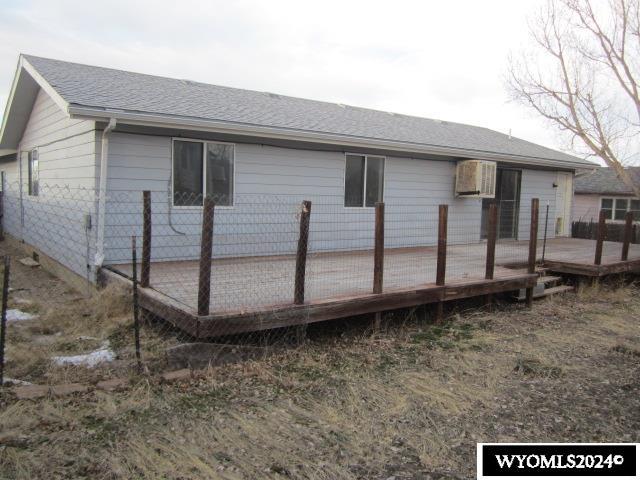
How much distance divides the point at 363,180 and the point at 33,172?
7.34 meters

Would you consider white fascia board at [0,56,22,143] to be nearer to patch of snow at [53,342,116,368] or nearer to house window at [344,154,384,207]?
Result: house window at [344,154,384,207]

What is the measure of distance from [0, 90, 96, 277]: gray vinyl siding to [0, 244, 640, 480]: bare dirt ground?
2.29m

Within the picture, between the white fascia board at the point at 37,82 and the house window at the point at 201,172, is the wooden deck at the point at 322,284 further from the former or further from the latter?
the white fascia board at the point at 37,82

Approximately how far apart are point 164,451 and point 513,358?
380cm

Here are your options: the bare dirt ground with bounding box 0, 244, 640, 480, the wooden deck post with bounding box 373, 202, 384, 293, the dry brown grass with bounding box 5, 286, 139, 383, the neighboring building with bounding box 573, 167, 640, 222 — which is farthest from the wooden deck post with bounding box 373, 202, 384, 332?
the neighboring building with bounding box 573, 167, 640, 222

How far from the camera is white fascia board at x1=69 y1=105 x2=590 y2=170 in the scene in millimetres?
6973

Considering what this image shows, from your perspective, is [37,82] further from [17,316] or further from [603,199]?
[603,199]

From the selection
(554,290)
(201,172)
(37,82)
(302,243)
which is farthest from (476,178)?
(37,82)

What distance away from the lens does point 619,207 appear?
84.1 feet

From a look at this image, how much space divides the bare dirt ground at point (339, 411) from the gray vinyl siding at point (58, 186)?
2.29 m

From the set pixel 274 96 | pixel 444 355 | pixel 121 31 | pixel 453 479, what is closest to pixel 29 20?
pixel 121 31

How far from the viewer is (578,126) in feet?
50.5

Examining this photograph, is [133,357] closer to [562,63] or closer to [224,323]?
[224,323]

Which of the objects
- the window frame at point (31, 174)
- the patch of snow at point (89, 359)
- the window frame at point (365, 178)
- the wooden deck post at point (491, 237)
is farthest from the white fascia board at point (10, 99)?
the wooden deck post at point (491, 237)
